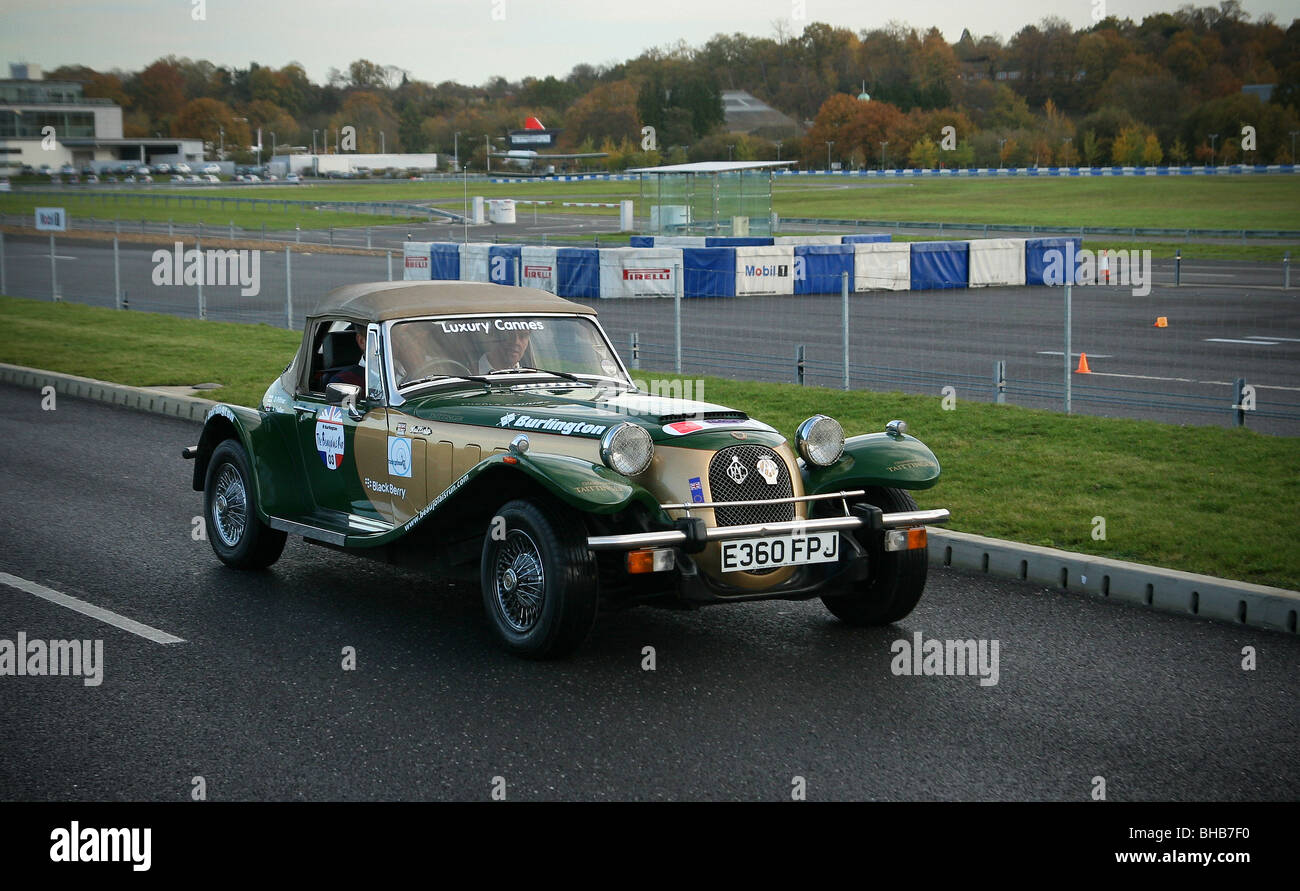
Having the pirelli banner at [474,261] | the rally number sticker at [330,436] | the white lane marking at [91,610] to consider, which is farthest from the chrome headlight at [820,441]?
the pirelli banner at [474,261]

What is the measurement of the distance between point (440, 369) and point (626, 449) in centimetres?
177

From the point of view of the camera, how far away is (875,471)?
22.9 ft

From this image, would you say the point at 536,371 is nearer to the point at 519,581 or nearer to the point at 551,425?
the point at 551,425

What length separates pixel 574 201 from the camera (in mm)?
80250

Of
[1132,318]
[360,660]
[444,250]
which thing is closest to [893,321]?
[1132,318]

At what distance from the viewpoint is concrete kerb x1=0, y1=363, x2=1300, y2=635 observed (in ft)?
23.2

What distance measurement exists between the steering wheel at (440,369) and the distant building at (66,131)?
5983 inches

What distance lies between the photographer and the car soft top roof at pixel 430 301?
7.75 meters

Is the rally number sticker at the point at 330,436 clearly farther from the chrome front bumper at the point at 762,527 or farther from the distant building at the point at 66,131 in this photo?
the distant building at the point at 66,131

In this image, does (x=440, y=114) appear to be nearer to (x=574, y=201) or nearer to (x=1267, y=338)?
(x=574, y=201)

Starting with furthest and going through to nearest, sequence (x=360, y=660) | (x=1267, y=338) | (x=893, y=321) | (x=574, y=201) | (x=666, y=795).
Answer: (x=574, y=201) → (x=893, y=321) → (x=1267, y=338) → (x=360, y=660) → (x=666, y=795)

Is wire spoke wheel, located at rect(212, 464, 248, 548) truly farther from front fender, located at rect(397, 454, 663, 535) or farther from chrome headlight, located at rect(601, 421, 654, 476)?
chrome headlight, located at rect(601, 421, 654, 476)
